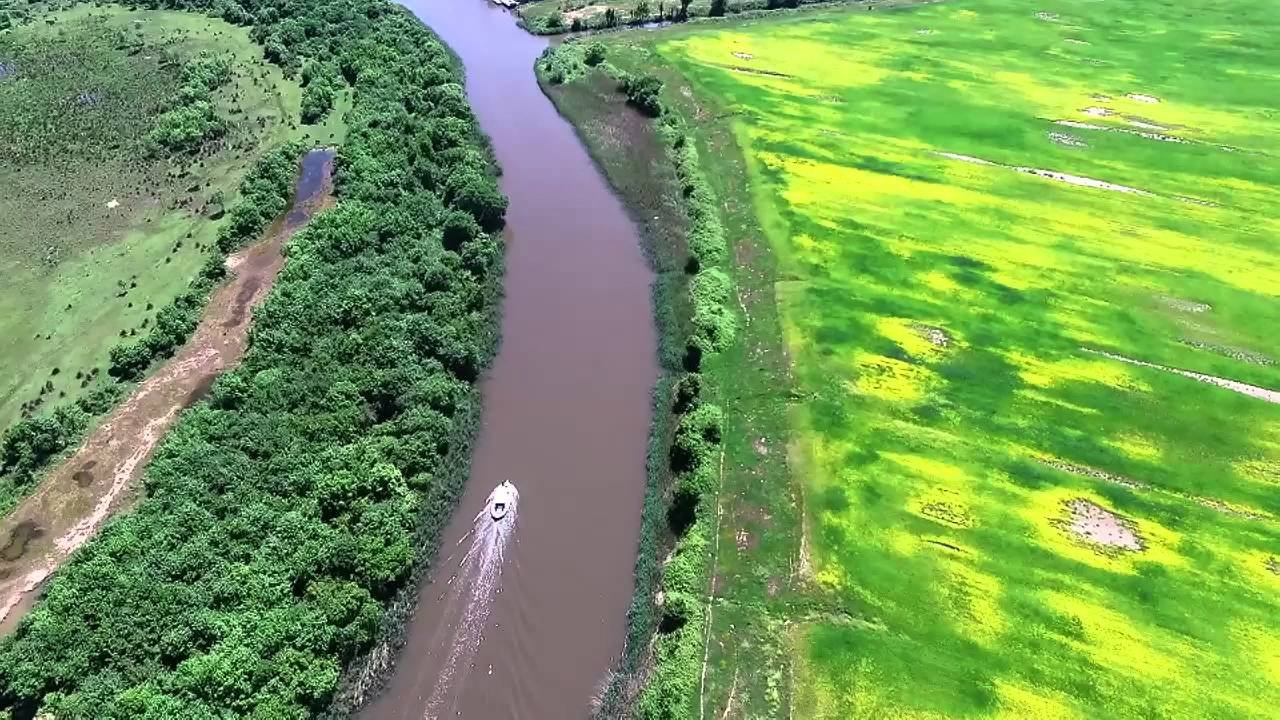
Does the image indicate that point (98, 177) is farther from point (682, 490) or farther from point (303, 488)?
point (682, 490)

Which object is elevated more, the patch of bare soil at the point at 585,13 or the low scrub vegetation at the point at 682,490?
the patch of bare soil at the point at 585,13

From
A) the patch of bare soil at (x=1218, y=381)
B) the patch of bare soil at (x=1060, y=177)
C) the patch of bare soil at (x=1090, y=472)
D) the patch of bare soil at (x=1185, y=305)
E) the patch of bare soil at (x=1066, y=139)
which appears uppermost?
the patch of bare soil at (x=1066, y=139)

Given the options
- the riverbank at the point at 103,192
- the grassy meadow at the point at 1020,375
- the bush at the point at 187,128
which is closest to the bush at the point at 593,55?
the grassy meadow at the point at 1020,375

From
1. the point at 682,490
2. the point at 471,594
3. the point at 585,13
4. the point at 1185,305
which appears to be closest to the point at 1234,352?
the point at 1185,305

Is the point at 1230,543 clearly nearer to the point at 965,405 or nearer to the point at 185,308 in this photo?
the point at 965,405

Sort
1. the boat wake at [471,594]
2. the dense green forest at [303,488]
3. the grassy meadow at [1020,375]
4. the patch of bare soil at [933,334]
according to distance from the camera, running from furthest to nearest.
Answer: the patch of bare soil at [933,334] < the grassy meadow at [1020,375] < the boat wake at [471,594] < the dense green forest at [303,488]

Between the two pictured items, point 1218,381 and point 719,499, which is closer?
point 719,499

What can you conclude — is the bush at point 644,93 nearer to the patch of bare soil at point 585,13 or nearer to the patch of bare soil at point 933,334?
the patch of bare soil at point 585,13

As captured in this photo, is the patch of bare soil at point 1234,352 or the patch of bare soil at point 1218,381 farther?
the patch of bare soil at point 1234,352
